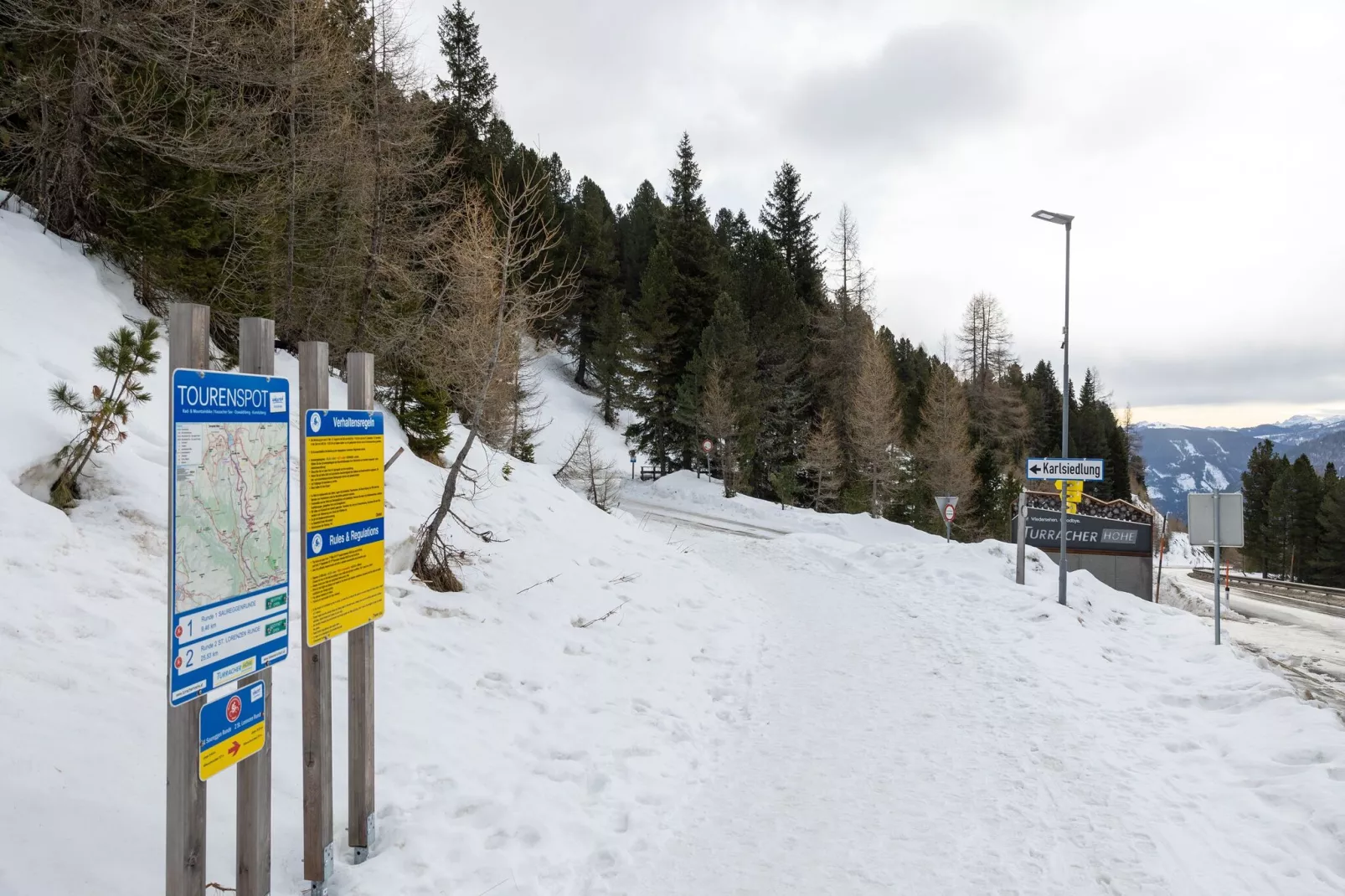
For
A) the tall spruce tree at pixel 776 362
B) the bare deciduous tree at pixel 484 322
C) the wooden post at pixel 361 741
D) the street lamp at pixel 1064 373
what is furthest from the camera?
the tall spruce tree at pixel 776 362

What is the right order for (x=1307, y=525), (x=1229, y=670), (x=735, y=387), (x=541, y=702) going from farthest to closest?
1. (x=1307, y=525)
2. (x=735, y=387)
3. (x=1229, y=670)
4. (x=541, y=702)

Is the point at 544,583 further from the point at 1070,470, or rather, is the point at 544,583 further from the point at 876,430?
the point at 876,430

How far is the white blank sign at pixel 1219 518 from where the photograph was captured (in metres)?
12.0

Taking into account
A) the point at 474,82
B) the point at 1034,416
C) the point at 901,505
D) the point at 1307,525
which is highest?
the point at 474,82

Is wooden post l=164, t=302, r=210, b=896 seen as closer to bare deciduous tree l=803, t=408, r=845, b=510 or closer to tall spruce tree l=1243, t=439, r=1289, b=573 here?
bare deciduous tree l=803, t=408, r=845, b=510

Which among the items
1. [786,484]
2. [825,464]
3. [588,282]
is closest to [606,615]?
[786,484]

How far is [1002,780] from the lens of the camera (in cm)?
568

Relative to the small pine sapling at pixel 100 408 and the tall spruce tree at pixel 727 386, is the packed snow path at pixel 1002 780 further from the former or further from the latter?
the tall spruce tree at pixel 727 386

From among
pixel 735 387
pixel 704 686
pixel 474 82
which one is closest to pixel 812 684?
pixel 704 686

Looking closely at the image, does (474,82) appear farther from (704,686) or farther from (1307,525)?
(1307,525)

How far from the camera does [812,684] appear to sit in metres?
8.15

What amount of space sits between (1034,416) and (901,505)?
40942 mm

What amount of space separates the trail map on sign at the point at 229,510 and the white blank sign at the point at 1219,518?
13931 mm

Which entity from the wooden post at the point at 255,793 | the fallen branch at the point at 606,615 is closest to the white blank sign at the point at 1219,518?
A: the fallen branch at the point at 606,615
